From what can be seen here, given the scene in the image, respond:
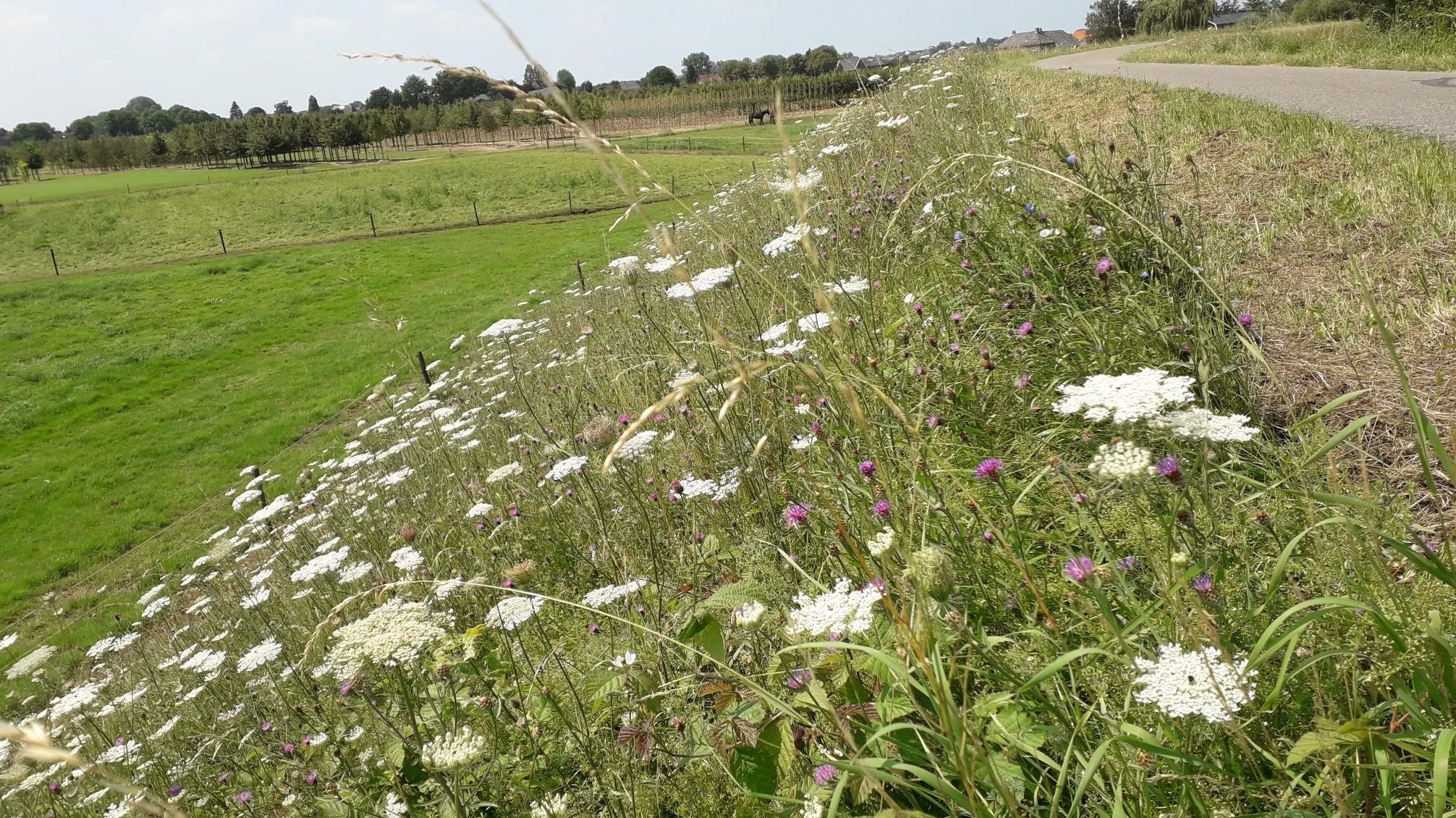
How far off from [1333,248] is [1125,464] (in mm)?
3025

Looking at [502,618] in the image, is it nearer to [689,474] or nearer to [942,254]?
[689,474]

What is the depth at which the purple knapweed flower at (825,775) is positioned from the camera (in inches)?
58.6

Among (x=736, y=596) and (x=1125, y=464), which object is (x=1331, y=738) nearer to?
(x=1125, y=464)

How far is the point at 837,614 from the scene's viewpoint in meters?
1.41

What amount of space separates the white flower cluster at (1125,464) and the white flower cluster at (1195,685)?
0.25 metres

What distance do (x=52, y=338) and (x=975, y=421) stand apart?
3346 centimetres

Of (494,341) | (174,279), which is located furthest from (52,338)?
(494,341)

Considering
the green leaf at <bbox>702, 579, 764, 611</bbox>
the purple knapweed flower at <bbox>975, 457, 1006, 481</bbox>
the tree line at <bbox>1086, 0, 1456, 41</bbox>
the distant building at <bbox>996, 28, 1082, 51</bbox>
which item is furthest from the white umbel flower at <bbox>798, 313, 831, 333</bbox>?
the distant building at <bbox>996, 28, 1082, 51</bbox>

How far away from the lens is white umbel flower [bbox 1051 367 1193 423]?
1.16m

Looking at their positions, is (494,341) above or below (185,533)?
above

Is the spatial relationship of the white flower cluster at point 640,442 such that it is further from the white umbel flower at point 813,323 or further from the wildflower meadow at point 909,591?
the white umbel flower at point 813,323

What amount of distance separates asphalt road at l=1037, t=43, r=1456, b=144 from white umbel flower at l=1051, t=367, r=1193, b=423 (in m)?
5.63

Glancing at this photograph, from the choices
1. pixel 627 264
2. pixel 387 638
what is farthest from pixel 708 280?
pixel 387 638

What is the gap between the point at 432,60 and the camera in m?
1.30
